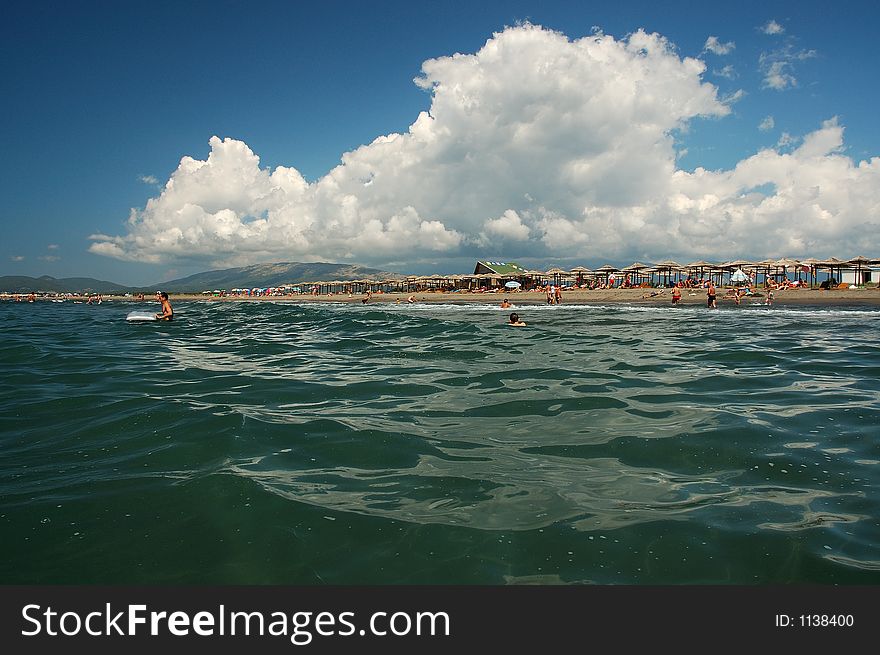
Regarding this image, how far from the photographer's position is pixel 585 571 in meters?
2.88

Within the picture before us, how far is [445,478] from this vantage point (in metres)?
4.45

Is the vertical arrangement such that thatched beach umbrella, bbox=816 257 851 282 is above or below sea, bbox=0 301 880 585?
above

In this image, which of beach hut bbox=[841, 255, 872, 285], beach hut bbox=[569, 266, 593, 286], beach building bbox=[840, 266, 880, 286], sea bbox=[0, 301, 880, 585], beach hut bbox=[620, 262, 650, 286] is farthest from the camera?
beach hut bbox=[569, 266, 593, 286]

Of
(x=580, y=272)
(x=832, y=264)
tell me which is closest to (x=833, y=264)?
(x=832, y=264)

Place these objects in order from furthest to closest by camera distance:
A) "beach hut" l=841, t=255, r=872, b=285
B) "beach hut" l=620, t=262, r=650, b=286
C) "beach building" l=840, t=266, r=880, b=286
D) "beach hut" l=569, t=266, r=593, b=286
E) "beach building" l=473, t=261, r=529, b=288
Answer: "beach building" l=473, t=261, r=529, b=288, "beach hut" l=569, t=266, r=593, b=286, "beach hut" l=620, t=262, r=650, b=286, "beach building" l=840, t=266, r=880, b=286, "beach hut" l=841, t=255, r=872, b=285

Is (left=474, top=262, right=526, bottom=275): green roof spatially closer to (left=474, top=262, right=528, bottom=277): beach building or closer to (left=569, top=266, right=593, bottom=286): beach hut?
(left=474, top=262, right=528, bottom=277): beach building

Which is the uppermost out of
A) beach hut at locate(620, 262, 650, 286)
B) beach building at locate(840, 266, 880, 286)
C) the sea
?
beach hut at locate(620, 262, 650, 286)

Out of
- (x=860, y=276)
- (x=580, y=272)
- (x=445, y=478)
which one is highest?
(x=580, y=272)

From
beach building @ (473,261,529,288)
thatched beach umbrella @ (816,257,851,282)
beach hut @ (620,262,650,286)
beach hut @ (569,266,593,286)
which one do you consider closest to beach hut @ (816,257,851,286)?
thatched beach umbrella @ (816,257,851,282)

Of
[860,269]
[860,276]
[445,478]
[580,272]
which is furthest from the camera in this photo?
[580,272]

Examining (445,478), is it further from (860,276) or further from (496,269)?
(496,269)

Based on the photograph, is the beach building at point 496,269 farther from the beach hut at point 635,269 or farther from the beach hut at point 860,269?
the beach hut at point 860,269

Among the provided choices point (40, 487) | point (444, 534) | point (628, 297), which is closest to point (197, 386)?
point (40, 487)

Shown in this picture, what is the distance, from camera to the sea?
3010 mm
